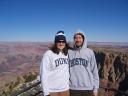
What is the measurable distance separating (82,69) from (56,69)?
443 millimetres

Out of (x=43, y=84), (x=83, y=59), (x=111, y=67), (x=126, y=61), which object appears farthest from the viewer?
(x=111, y=67)

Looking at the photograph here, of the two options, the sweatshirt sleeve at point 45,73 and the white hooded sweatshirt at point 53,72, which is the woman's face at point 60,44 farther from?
the sweatshirt sleeve at point 45,73

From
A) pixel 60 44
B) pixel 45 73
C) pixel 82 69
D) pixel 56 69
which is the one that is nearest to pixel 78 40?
pixel 60 44

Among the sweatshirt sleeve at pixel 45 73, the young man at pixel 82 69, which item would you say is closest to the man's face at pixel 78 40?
the young man at pixel 82 69

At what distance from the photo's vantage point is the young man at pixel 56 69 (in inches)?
135

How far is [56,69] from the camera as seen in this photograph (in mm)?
3523

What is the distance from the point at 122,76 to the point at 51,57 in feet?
178

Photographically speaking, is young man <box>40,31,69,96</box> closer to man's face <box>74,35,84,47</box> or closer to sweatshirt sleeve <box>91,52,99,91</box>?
man's face <box>74,35,84,47</box>

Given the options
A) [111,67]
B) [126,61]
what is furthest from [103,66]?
[126,61]

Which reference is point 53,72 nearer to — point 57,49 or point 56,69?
point 56,69

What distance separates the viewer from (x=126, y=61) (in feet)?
174

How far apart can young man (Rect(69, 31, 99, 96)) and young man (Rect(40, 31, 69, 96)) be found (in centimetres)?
15

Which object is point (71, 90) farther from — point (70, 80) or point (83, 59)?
point (83, 59)

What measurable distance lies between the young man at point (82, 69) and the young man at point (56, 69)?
153mm
